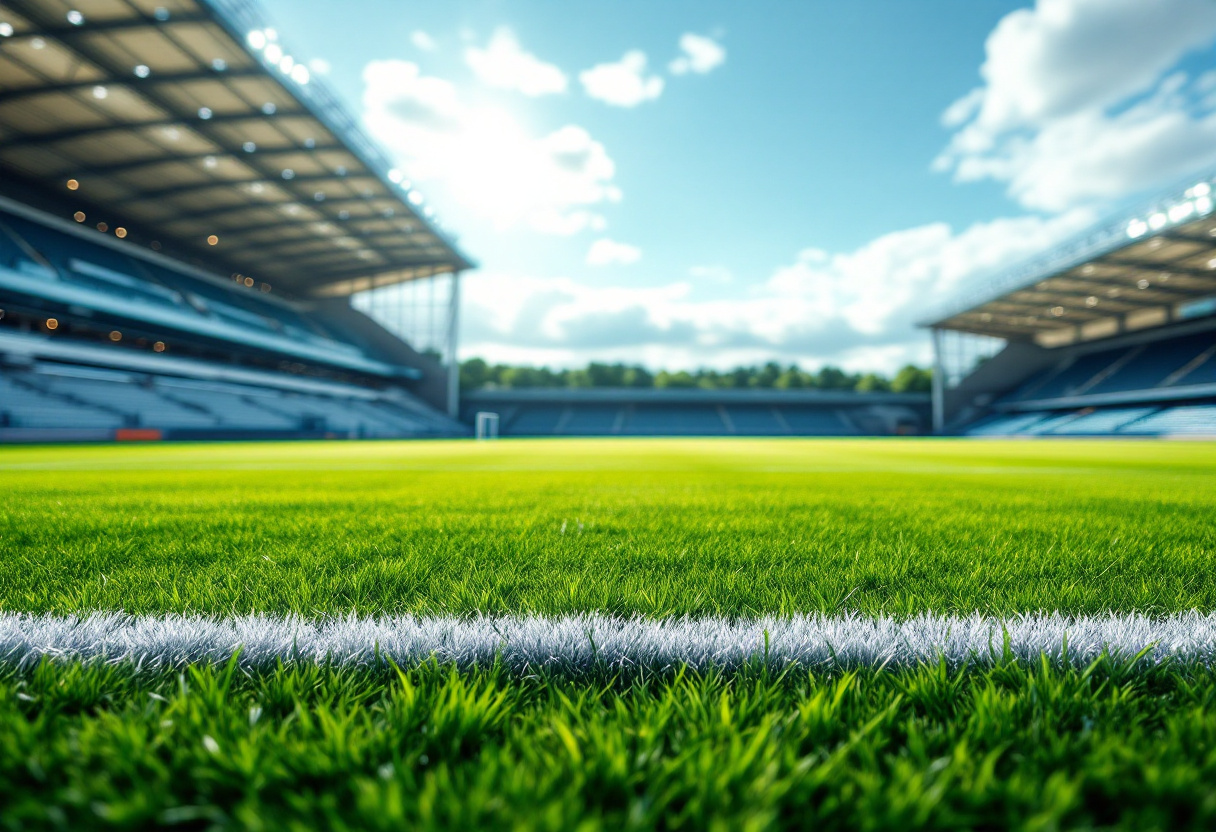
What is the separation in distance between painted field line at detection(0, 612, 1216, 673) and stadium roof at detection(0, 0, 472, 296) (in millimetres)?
20948

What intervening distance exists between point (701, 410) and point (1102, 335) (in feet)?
108

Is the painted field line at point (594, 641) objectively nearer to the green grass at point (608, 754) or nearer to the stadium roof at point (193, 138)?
the green grass at point (608, 754)

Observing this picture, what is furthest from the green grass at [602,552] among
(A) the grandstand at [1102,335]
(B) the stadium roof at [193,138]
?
(A) the grandstand at [1102,335]

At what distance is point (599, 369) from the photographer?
71250 millimetres

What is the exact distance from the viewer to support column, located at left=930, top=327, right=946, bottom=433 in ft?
146

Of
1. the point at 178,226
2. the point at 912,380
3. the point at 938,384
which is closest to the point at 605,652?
the point at 178,226

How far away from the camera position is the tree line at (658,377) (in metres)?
68.2

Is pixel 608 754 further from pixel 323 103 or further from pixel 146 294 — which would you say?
pixel 146 294

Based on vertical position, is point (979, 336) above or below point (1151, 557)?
above

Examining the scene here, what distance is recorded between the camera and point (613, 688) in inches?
42.2

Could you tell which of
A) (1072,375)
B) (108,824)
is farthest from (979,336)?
(108,824)

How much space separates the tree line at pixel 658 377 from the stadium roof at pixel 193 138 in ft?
→ 104

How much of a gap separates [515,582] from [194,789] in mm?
1113

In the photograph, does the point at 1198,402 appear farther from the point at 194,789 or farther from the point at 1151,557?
the point at 194,789
